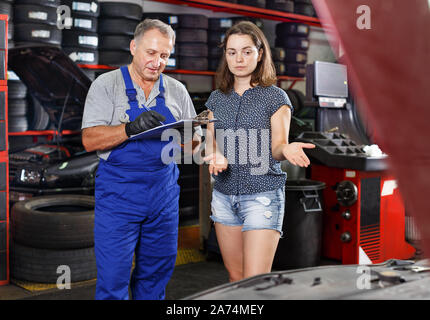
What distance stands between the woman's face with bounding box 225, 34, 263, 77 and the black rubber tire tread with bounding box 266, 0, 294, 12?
15.7 feet

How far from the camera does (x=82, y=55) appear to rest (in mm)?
4887

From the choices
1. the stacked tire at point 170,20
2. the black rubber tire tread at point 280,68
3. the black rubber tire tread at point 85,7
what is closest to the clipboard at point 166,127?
the black rubber tire tread at point 85,7

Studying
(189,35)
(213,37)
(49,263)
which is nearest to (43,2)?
(189,35)

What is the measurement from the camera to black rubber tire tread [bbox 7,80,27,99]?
183 inches

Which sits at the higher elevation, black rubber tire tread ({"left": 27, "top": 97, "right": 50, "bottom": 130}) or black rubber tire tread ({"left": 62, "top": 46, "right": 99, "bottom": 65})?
black rubber tire tread ({"left": 62, "top": 46, "right": 99, "bottom": 65})

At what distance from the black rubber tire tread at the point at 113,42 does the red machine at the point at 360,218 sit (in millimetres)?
2489

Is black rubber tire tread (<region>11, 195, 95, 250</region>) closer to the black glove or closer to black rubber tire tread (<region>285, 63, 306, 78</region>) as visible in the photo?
the black glove

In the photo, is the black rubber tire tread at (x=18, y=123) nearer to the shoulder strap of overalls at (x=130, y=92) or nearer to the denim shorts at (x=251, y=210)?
the shoulder strap of overalls at (x=130, y=92)

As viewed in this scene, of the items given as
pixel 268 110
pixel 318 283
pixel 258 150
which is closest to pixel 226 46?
pixel 268 110

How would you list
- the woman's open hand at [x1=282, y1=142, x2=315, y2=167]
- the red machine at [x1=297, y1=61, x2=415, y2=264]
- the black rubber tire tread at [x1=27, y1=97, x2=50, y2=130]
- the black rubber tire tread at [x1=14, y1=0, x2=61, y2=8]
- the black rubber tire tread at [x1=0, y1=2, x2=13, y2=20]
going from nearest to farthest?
the woman's open hand at [x1=282, y1=142, x2=315, y2=167] < the red machine at [x1=297, y1=61, x2=415, y2=264] < the black rubber tire tread at [x1=0, y1=2, x2=13, y2=20] < the black rubber tire tread at [x1=14, y1=0, x2=61, y2=8] < the black rubber tire tread at [x1=27, y1=97, x2=50, y2=130]

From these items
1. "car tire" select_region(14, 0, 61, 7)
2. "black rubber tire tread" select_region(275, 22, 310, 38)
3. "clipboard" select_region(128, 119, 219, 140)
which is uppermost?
"black rubber tire tread" select_region(275, 22, 310, 38)

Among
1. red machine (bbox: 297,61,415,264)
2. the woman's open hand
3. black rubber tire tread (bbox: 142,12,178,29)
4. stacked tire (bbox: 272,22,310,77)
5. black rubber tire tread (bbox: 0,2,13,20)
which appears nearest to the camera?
the woman's open hand

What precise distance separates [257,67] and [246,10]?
4.51 meters

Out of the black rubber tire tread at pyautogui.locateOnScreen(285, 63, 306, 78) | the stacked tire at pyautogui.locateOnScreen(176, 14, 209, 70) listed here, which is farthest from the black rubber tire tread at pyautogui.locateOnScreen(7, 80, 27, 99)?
the black rubber tire tread at pyautogui.locateOnScreen(285, 63, 306, 78)
